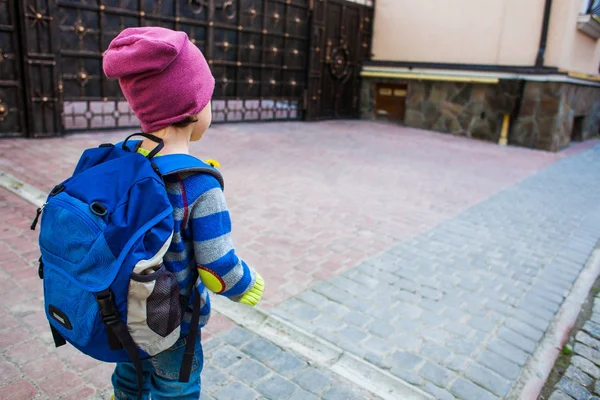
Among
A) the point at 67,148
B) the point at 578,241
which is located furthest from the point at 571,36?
the point at 67,148

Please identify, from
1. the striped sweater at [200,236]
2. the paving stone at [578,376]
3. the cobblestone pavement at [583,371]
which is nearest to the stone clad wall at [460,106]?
the cobblestone pavement at [583,371]

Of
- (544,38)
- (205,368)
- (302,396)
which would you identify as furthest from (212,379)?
(544,38)

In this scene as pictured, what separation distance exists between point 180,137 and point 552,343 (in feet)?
8.19

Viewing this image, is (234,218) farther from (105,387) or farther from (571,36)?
(571,36)

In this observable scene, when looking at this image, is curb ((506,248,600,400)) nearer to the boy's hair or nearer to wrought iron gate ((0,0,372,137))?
the boy's hair

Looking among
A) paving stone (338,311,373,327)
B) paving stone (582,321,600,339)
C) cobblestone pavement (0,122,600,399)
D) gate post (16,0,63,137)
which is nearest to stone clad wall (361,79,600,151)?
cobblestone pavement (0,122,600,399)

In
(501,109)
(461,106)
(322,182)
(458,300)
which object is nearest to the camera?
(458,300)

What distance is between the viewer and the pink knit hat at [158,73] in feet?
4.07

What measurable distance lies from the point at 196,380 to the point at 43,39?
22.4 ft

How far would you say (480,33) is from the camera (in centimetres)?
1084

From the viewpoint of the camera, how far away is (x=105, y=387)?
2.15 metres

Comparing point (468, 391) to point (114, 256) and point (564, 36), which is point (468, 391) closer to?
point (114, 256)

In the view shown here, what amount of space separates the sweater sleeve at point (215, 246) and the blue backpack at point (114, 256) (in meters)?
0.09

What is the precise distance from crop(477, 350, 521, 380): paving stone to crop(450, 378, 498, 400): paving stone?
21cm
